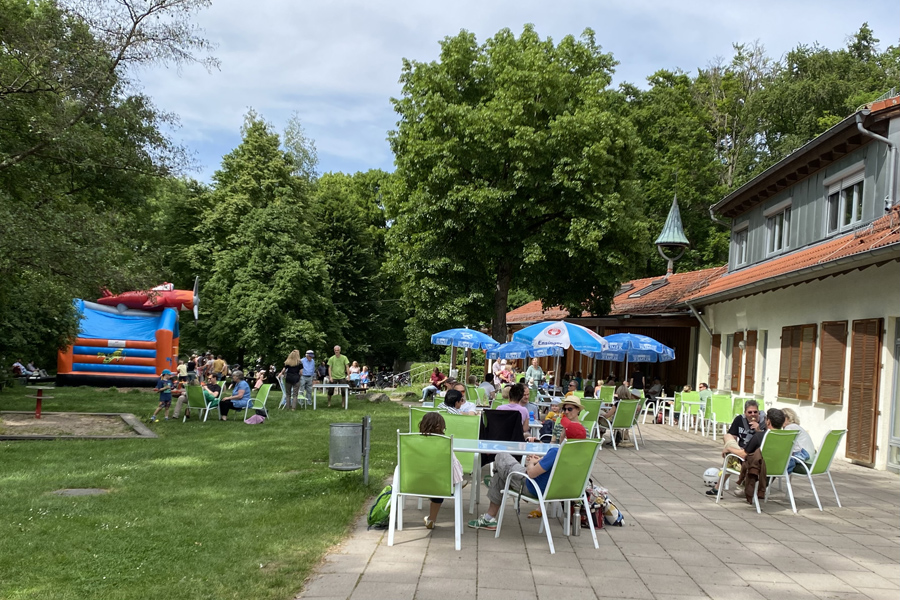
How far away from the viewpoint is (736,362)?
1931 cm

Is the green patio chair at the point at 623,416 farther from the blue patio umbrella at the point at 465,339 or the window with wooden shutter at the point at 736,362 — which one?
the blue patio umbrella at the point at 465,339

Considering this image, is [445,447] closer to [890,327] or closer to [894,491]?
[894,491]

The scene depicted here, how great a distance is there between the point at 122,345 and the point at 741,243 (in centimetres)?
2047

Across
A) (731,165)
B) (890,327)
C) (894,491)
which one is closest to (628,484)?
(894,491)

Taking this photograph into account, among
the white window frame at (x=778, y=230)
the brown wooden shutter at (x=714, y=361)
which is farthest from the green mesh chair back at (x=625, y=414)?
the brown wooden shutter at (x=714, y=361)

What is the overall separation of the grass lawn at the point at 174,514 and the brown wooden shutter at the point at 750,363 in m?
9.38

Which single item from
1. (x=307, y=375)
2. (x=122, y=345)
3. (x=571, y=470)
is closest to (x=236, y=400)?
(x=307, y=375)

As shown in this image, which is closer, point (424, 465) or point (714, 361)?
point (424, 465)

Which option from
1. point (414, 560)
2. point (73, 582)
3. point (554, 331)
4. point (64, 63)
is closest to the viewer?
point (73, 582)

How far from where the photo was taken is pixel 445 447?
653cm

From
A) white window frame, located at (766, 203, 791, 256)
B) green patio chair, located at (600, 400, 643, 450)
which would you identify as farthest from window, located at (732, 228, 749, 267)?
green patio chair, located at (600, 400, 643, 450)

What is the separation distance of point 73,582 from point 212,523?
1838 millimetres

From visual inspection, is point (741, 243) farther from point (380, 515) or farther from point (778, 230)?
point (380, 515)

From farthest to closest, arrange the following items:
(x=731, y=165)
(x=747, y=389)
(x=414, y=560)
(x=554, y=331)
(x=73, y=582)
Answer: (x=731, y=165) → (x=747, y=389) → (x=554, y=331) → (x=414, y=560) → (x=73, y=582)
